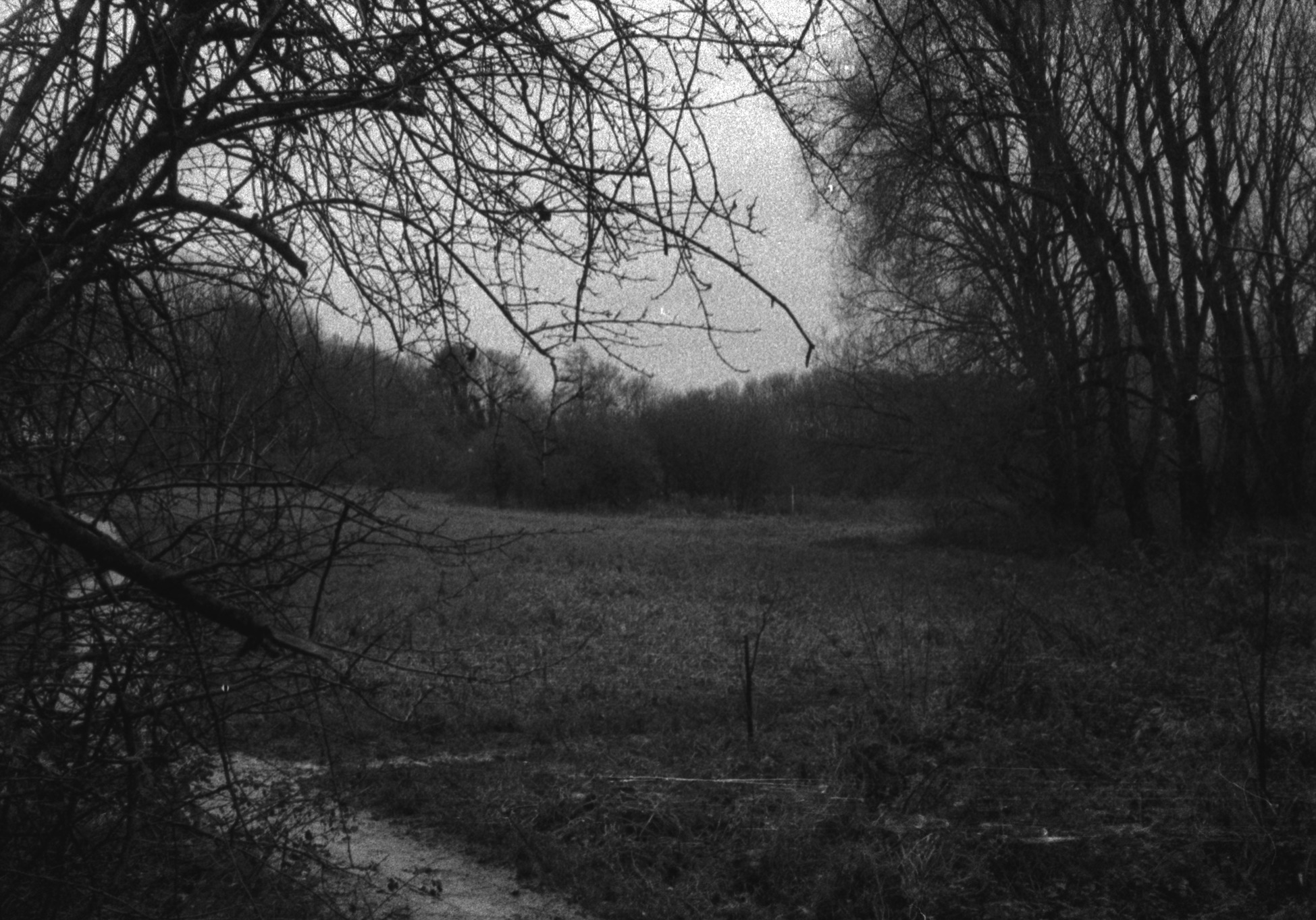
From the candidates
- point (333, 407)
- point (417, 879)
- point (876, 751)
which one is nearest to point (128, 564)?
point (333, 407)

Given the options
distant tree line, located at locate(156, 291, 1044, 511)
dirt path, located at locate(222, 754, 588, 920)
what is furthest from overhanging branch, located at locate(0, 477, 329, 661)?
dirt path, located at locate(222, 754, 588, 920)

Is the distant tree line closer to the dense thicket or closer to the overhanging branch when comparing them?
the overhanging branch

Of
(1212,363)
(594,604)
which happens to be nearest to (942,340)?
(1212,363)

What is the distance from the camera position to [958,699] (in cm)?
786

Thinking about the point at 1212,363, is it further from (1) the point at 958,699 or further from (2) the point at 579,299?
(2) the point at 579,299

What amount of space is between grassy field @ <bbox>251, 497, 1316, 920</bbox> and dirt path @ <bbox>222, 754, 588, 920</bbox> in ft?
0.54

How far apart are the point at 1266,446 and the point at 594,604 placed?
13888mm

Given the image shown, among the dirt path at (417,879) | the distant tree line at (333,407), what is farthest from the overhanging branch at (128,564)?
the dirt path at (417,879)

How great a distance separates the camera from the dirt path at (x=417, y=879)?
5.16 m

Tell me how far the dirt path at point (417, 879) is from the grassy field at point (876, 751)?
16 centimetres

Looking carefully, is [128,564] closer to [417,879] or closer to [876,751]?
[417,879]

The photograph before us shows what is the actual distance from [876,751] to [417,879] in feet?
8.83

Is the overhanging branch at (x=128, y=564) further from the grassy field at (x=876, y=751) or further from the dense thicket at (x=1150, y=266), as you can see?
the dense thicket at (x=1150, y=266)

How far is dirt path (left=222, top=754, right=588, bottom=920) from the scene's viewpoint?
5164mm
